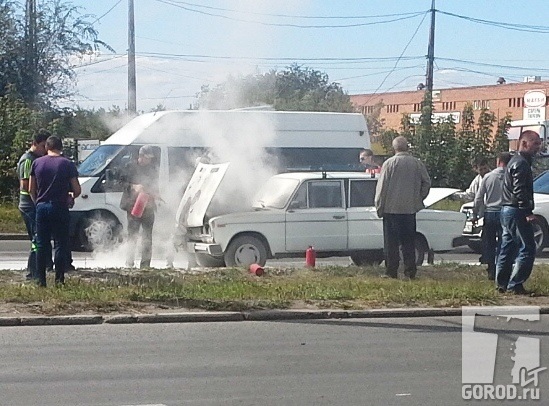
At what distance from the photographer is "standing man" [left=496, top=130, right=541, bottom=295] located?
1154cm

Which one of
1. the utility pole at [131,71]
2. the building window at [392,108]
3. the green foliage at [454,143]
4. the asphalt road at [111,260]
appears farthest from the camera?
the building window at [392,108]

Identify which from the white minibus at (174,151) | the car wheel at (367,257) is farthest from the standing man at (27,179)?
the car wheel at (367,257)

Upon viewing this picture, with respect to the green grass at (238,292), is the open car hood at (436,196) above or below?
above

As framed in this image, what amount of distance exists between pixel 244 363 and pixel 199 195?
23.7 feet

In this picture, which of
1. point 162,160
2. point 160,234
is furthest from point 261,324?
point 162,160

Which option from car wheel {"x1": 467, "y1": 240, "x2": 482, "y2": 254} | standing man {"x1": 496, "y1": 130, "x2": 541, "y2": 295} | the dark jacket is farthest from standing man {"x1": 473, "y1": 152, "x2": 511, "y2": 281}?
car wheel {"x1": 467, "y1": 240, "x2": 482, "y2": 254}

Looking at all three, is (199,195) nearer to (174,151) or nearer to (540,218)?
(174,151)

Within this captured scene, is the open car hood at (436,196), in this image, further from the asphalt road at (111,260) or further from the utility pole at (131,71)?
the utility pole at (131,71)

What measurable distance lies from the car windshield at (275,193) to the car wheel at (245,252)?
26.8 inches

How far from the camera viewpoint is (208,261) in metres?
15.3

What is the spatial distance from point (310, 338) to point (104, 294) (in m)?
2.73

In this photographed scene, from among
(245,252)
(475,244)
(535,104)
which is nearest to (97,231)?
(245,252)

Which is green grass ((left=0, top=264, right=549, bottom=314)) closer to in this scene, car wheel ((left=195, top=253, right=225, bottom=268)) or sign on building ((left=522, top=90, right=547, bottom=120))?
car wheel ((left=195, top=253, right=225, bottom=268))

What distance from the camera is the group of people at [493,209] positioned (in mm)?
11570
